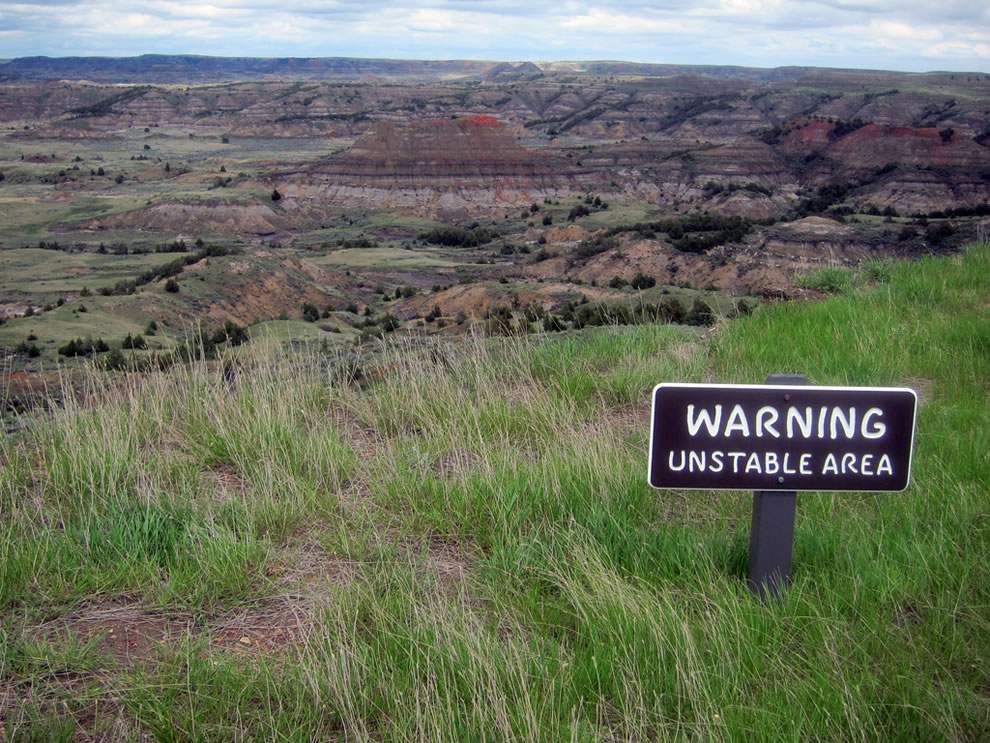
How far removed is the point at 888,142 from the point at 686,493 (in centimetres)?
8017

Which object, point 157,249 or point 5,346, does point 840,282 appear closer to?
point 5,346

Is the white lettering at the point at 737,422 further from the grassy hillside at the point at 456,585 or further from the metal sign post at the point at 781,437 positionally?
the grassy hillside at the point at 456,585

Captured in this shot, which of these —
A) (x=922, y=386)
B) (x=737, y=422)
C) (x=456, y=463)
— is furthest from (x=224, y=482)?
(x=922, y=386)

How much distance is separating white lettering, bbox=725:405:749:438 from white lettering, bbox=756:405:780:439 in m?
0.03

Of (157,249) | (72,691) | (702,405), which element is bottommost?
(157,249)

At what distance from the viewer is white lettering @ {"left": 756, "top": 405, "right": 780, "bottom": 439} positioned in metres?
2.54

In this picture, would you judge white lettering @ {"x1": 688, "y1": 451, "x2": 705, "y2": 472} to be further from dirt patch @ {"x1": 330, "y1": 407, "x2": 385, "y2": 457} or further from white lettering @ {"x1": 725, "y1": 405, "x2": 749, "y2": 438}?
dirt patch @ {"x1": 330, "y1": 407, "x2": 385, "y2": 457}

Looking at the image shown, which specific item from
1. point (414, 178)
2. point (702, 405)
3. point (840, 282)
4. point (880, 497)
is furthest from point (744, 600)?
point (414, 178)

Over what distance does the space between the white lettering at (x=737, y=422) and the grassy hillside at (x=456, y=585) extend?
1.61 ft

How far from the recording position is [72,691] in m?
2.45

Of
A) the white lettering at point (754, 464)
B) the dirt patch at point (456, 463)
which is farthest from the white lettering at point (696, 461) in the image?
the dirt patch at point (456, 463)

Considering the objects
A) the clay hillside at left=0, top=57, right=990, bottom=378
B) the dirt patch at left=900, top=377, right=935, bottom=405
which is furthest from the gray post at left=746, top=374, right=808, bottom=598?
the clay hillside at left=0, top=57, right=990, bottom=378

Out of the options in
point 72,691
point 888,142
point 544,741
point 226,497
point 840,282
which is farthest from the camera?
point 888,142

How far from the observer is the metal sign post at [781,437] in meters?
2.52
